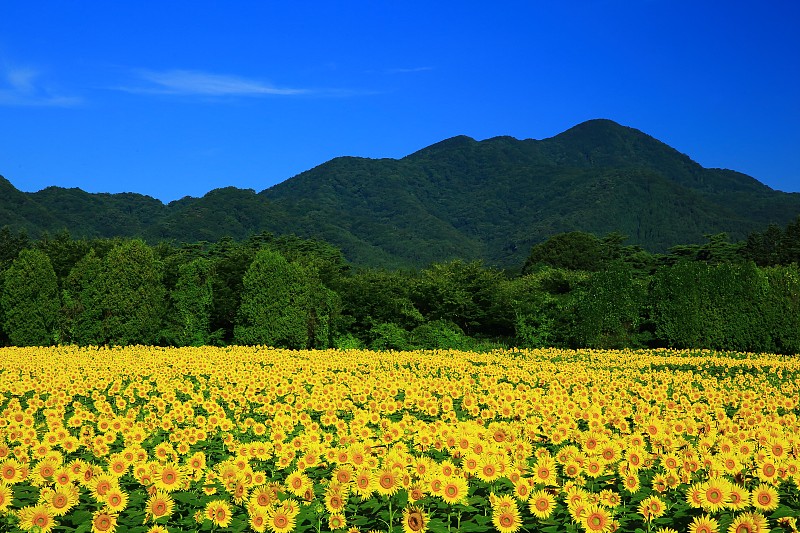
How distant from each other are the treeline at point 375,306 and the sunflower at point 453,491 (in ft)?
71.8

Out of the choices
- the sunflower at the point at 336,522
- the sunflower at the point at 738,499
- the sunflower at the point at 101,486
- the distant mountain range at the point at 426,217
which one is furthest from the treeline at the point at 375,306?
the distant mountain range at the point at 426,217

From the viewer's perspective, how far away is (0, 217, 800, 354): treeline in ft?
84.8

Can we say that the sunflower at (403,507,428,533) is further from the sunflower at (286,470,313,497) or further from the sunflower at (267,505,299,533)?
the sunflower at (286,470,313,497)

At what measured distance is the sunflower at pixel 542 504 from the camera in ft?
15.8

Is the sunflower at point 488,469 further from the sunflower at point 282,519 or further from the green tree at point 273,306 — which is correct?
the green tree at point 273,306

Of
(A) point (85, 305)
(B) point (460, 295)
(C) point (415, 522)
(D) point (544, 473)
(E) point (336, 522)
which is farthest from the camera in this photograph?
(B) point (460, 295)

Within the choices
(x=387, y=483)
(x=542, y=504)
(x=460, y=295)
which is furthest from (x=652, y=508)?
(x=460, y=295)

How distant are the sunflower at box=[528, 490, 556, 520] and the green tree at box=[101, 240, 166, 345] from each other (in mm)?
25643

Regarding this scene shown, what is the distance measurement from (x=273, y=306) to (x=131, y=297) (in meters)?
6.22

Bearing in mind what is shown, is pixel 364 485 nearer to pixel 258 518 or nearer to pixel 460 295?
pixel 258 518

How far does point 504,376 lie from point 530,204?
179993mm

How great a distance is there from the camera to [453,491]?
4863 mm

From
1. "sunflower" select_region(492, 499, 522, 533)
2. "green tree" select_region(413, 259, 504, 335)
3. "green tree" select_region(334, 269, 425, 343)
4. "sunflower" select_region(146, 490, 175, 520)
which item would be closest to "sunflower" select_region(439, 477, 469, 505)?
"sunflower" select_region(492, 499, 522, 533)

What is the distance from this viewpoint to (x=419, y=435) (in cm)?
670
